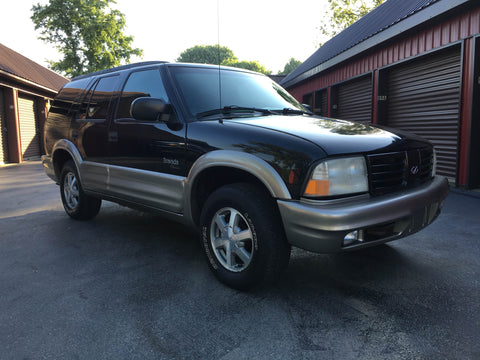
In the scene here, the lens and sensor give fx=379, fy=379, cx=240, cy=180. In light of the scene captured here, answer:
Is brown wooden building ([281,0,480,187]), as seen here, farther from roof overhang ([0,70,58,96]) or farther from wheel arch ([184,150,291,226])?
roof overhang ([0,70,58,96])

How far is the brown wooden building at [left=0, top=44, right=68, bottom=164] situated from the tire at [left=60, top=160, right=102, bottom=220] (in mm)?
10122

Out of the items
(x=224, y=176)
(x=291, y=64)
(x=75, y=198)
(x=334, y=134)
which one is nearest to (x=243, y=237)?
(x=224, y=176)

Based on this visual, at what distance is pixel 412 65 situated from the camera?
866cm

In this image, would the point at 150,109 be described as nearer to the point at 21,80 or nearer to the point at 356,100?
the point at 356,100

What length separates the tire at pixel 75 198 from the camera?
4.80 m

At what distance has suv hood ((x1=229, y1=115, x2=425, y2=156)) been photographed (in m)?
2.48

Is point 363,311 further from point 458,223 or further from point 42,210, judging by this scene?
point 42,210

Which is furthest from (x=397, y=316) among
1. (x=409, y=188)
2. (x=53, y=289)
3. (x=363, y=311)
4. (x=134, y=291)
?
(x=53, y=289)

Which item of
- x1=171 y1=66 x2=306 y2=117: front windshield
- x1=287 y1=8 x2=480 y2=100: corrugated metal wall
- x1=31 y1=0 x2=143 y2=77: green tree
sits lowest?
x1=171 y1=66 x2=306 y2=117: front windshield

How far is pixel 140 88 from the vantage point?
3812mm

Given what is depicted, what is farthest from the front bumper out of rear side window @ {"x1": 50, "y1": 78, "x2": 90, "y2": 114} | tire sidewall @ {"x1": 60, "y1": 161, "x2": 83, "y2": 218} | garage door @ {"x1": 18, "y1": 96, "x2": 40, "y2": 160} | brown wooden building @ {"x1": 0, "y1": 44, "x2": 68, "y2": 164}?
garage door @ {"x1": 18, "y1": 96, "x2": 40, "y2": 160}

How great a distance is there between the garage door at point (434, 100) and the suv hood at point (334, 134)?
205 inches

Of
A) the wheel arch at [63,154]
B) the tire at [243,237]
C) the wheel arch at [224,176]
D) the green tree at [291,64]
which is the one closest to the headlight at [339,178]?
the wheel arch at [224,176]

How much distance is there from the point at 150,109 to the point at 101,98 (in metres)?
A: 1.49
